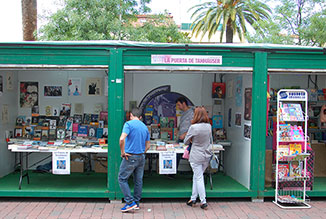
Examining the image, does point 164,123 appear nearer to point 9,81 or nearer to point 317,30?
point 9,81

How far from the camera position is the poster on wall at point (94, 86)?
7.14m

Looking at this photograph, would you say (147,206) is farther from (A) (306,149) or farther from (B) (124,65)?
(A) (306,149)

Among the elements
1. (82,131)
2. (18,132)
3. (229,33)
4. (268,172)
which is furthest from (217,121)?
(229,33)

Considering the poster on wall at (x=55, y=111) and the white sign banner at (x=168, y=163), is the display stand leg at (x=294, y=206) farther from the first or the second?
the poster on wall at (x=55, y=111)

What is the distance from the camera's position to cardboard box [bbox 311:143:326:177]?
7043 mm

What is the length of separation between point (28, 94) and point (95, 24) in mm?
6703

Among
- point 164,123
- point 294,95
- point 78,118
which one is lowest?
point 164,123

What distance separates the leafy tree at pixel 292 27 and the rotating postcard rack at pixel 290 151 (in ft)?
30.0

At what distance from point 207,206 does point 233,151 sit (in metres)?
1.82

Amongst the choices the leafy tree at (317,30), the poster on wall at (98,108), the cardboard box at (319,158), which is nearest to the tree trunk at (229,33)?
the leafy tree at (317,30)

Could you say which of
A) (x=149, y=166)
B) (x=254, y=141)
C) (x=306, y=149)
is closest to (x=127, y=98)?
(x=149, y=166)

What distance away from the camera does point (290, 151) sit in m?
5.36

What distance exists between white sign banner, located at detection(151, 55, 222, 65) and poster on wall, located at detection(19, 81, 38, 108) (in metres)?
3.31

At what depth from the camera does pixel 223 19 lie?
54.9 ft
